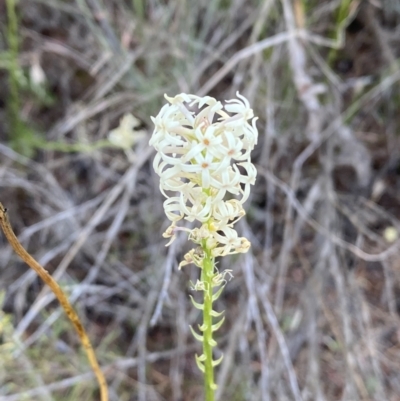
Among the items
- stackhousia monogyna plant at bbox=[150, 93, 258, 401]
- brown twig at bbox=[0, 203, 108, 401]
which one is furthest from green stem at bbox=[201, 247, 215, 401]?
Answer: brown twig at bbox=[0, 203, 108, 401]

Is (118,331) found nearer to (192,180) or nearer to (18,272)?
(18,272)

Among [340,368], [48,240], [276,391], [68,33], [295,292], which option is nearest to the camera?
[276,391]

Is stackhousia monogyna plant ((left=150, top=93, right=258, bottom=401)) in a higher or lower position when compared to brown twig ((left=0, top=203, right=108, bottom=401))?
higher

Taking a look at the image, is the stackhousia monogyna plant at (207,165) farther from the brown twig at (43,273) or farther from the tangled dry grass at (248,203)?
the tangled dry grass at (248,203)

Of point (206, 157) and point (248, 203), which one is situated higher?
point (248, 203)

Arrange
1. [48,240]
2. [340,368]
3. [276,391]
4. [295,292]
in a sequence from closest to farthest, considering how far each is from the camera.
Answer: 1. [276,391]
2. [340,368]
3. [295,292]
4. [48,240]

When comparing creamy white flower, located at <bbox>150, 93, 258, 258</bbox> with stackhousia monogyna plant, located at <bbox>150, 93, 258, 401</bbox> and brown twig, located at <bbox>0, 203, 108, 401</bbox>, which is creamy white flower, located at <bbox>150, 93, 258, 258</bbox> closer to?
stackhousia monogyna plant, located at <bbox>150, 93, 258, 401</bbox>

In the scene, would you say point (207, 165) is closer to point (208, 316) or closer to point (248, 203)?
point (208, 316)

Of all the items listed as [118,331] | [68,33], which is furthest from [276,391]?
[68,33]

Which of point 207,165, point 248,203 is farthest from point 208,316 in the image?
point 248,203
